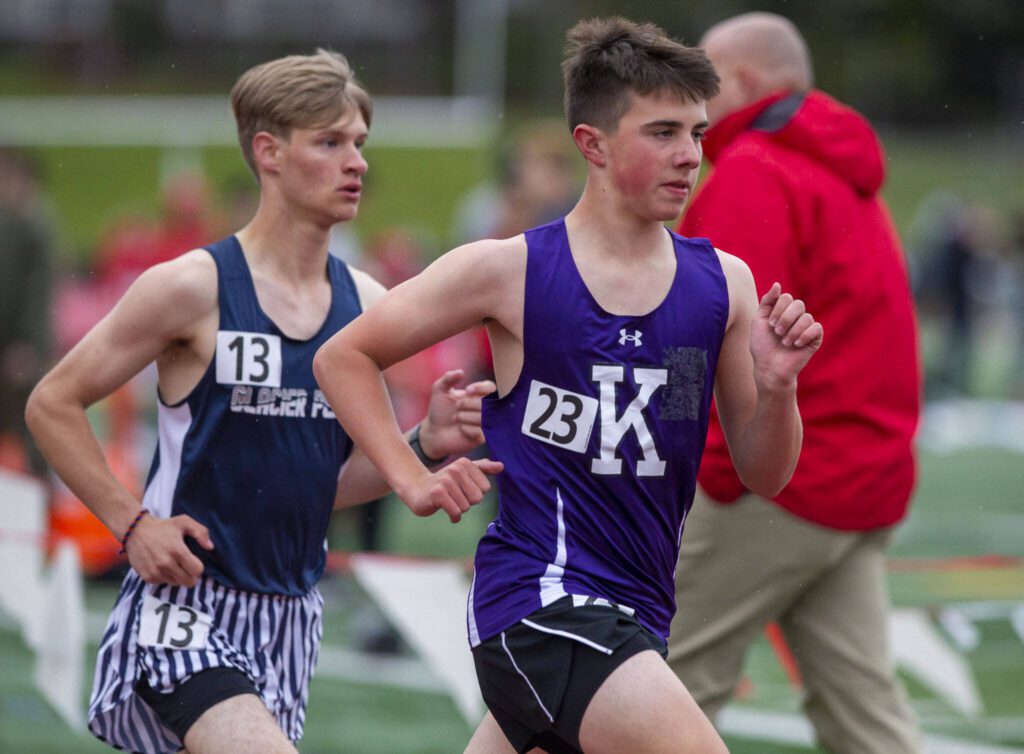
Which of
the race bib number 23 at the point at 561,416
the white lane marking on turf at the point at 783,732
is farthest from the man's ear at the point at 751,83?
the white lane marking on turf at the point at 783,732

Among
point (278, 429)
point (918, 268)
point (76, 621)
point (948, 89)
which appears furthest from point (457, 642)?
point (948, 89)

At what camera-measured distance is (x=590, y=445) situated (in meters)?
3.38

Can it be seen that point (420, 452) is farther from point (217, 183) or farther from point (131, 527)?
point (217, 183)

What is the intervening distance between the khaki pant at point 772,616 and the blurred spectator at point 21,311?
6.92m

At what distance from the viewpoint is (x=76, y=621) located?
5656 mm

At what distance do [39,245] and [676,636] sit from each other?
724 cm

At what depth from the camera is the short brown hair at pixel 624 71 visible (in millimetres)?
3439

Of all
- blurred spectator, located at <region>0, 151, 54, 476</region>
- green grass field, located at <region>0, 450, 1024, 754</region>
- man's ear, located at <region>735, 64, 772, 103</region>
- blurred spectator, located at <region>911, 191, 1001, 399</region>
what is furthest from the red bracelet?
blurred spectator, located at <region>911, 191, 1001, 399</region>

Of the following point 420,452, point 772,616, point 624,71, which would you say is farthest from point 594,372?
point 772,616

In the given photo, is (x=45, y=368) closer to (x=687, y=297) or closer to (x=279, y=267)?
(x=279, y=267)

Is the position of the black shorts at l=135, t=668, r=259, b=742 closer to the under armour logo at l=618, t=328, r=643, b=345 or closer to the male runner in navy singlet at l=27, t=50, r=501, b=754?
the male runner in navy singlet at l=27, t=50, r=501, b=754

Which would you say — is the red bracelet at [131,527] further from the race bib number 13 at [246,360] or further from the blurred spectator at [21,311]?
the blurred spectator at [21,311]

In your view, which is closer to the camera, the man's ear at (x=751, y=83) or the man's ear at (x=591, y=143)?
the man's ear at (x=591, y=143)

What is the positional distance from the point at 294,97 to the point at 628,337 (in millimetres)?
1290
